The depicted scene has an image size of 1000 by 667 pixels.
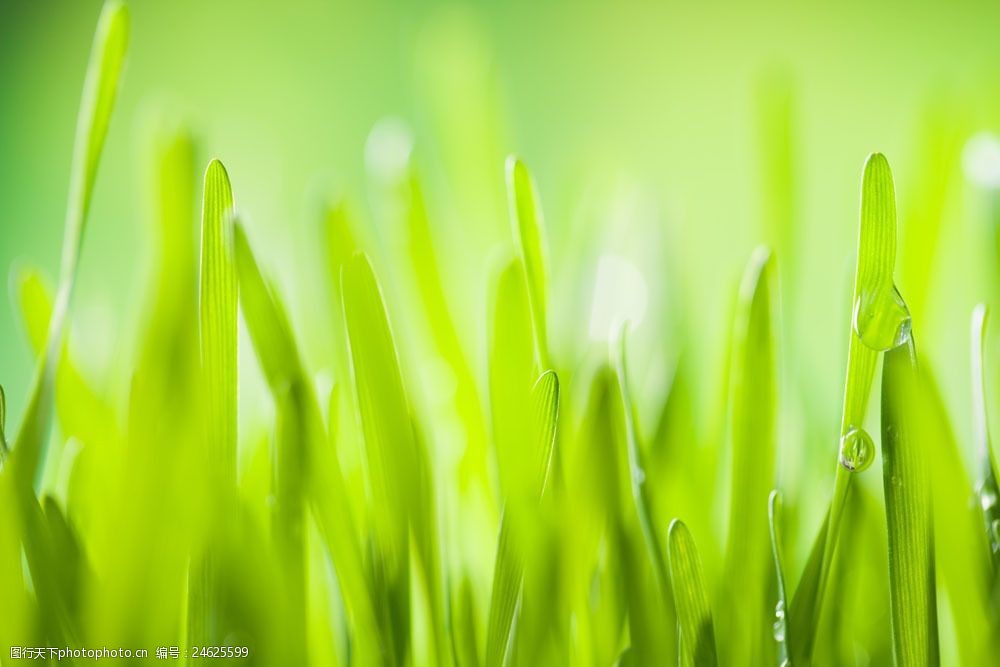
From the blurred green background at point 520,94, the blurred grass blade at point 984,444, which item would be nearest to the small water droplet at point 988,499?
the blurred grass blade at point 984,444

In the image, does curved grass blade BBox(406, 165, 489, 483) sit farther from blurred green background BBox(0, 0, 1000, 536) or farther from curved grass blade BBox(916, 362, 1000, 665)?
blurred green background BBox(0, 0, 1000, 536)

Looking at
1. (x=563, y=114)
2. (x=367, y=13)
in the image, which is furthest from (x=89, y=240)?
(x=563, y=114)

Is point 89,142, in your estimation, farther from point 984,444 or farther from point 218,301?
point 984,444

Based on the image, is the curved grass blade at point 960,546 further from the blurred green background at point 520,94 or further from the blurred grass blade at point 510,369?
the blurred green background at point 520,94

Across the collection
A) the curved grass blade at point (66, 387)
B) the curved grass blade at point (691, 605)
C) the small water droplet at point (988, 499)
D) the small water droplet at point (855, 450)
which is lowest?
the curved grass blade at point (691, 605)

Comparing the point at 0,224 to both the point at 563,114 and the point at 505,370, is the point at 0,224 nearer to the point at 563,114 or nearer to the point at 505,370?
the point at 563,114

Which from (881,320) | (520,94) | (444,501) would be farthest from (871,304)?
(520,94)
